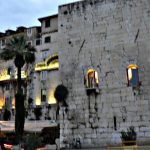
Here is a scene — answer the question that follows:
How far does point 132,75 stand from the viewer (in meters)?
16.8

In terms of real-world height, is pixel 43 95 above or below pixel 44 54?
below

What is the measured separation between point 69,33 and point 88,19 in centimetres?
160

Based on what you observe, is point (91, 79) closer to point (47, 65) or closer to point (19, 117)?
point (19, 117)

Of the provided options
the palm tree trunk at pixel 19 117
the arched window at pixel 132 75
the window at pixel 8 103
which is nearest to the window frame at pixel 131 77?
the arched window at pixel 132 75

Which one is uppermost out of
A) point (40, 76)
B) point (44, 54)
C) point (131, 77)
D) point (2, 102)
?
point (44, 54)

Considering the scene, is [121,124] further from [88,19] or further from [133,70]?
[88,19]

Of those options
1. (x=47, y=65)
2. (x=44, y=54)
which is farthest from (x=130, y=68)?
(x=44, y=54)

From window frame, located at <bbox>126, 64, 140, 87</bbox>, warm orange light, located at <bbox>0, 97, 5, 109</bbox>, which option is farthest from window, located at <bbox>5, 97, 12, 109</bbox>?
window frame, located at <bbox>126, 64, 140, 87</bbox>

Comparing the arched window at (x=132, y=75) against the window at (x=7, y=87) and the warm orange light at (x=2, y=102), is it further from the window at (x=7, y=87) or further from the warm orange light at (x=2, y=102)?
the warm orange light at (x=2, y=102)

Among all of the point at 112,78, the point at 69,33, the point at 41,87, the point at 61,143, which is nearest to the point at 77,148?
the point at 61,143

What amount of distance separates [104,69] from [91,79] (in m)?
1.11

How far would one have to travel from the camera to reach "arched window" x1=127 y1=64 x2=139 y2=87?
16.6 m

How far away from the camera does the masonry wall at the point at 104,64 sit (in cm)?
1634

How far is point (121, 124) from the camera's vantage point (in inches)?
645
